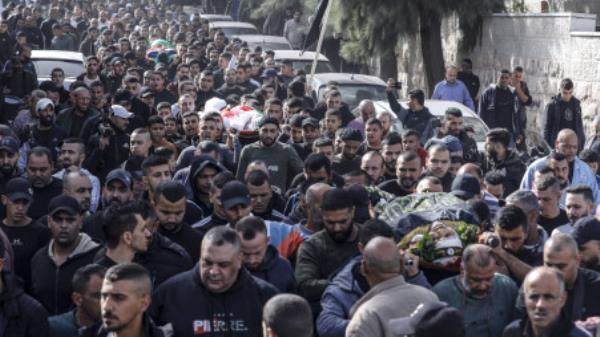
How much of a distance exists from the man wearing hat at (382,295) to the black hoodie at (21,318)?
1.73m

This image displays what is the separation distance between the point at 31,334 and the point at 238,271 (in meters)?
1.21

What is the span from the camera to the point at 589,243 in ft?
29.5

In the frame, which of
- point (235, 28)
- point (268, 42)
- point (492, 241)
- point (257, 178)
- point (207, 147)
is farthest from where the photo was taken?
point (235, 28)

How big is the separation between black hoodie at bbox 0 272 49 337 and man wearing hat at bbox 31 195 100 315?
1.17m

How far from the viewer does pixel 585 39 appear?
23.3 metres

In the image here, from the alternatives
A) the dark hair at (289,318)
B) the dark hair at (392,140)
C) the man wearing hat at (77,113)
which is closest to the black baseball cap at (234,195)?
the dark hair at (289,318)

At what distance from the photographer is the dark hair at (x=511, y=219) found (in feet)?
29.7

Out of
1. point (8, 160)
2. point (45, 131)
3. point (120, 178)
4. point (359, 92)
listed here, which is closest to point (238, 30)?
point (359, 92)

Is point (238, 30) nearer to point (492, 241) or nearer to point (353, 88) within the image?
point (353, 88)

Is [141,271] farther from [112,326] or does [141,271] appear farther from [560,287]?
[560,287]

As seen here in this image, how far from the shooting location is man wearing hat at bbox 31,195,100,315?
9.23 meters

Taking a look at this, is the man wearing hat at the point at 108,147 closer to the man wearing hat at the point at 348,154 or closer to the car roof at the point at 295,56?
the man wearing hat at the point at 348,154

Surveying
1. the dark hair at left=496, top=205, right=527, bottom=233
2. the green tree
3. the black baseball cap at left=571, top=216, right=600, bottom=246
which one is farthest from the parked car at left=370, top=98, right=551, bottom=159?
the dark hair at left=496, top=205, right=527, bottom=233

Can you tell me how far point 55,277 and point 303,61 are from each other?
19023mm
